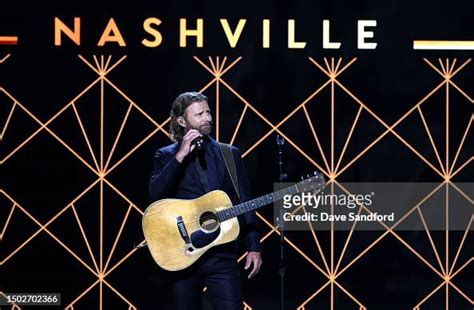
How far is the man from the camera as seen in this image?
160 inches

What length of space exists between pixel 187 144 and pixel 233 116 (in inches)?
59.5

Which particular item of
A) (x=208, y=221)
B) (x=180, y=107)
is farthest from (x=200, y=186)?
(x=180, y=107)

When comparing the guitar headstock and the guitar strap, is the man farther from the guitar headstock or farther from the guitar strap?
the guitar headstock

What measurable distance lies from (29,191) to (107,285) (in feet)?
2.99

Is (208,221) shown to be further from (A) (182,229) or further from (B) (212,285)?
(B) (212,285)

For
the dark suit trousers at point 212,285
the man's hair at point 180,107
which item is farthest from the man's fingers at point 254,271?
the man's hair at point 180,107

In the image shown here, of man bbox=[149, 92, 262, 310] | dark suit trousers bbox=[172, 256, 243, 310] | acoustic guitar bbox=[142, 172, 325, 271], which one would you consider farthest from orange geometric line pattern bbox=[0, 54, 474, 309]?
dark suit trousers bbox=[172, 256, 243, 310]

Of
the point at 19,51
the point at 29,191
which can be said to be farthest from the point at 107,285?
the point at 19,51

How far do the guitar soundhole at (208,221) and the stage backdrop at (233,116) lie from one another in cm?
144

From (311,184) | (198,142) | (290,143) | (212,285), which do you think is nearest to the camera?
(212,285)

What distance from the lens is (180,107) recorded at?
4395mm

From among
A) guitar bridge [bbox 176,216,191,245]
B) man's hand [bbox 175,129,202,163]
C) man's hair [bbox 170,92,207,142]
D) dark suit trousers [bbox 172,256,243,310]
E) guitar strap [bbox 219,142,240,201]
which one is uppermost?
man's hair [bbox 170,92,207,142]

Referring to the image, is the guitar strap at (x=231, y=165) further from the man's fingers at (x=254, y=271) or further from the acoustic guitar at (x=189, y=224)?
the man's fingers at (x=254, y=271)

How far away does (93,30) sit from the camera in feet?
18.4
